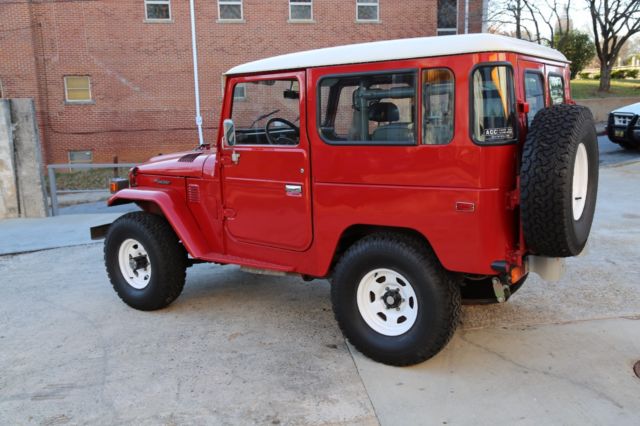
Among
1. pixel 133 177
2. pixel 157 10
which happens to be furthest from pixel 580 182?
pixel 157 10

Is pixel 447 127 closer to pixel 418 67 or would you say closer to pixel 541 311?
pixel 418 67

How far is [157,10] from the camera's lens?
20750 millimetres

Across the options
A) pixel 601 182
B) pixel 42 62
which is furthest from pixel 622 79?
pixel 42 62

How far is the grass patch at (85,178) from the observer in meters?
17.2

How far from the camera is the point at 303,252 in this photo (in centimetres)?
425

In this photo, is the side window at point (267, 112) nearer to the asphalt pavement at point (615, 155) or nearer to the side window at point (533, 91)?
the side window at point (533, 91)

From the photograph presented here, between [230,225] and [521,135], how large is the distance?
2432mm

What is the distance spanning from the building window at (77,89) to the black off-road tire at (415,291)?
796 inches

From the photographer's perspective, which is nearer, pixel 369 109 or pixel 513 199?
pixel 513 199

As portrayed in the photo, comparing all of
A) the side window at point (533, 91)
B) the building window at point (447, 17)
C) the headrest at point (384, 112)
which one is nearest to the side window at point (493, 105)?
the side window at point (533, 91)

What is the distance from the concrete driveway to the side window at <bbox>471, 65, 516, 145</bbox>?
1616mm

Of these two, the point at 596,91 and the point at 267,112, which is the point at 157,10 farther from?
the point at 596,91

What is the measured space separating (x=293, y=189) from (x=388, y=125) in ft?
2.94

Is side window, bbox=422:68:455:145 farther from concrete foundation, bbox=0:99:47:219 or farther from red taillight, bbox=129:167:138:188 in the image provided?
concrete foundation, bbox=0:99:47:219
